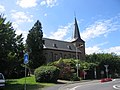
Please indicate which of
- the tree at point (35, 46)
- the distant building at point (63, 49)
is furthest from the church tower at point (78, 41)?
the tree at point (35, 46)

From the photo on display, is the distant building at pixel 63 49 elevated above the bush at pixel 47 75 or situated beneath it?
elevated above

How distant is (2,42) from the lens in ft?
103

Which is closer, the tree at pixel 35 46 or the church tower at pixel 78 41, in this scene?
the tree at pixel 35 46

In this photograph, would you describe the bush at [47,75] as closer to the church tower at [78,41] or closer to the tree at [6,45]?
the tree at [6,45]

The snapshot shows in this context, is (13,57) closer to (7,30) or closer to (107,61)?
(7,30)

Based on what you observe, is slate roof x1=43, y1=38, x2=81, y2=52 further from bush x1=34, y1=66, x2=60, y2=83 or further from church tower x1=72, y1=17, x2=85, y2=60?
bush x1=34, y1=66, x2=60, y2=83

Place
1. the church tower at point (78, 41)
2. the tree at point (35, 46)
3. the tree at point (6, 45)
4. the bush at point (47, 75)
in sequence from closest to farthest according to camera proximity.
→ the tree at point (6, 45) → the bush at point (47, 75) → the tree at point (35, 46) → the church tower at point (78, 41)

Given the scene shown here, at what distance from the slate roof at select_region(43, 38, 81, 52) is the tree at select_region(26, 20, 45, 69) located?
29.1ft

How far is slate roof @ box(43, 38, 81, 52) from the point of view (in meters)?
77.2

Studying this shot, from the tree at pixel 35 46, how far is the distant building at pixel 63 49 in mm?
8422

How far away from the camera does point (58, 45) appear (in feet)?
270

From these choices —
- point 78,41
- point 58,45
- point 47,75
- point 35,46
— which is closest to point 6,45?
point 47,75

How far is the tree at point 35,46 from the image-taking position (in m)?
63.5

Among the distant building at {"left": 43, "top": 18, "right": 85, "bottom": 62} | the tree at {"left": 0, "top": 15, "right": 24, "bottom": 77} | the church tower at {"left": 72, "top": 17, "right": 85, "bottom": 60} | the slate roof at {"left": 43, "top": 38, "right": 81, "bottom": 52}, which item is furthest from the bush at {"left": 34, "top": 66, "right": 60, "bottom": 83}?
the church tower at {"left": 72, "top": 17, "right": 85, "bottom": 60}
